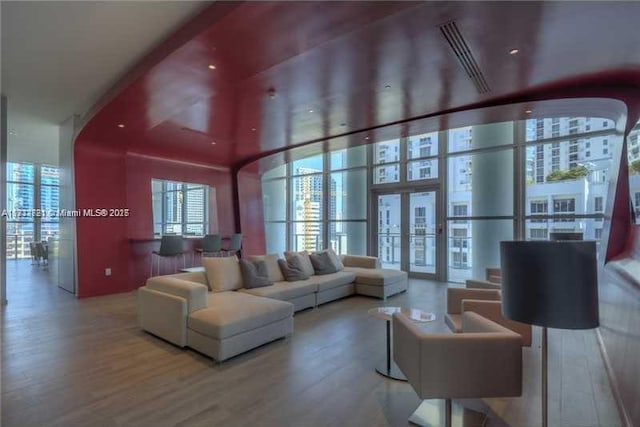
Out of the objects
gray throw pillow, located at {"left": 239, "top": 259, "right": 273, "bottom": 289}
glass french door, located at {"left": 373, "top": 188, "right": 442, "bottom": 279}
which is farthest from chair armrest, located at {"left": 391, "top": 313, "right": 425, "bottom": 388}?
glass french door, located at {"left": 373, "top": 188, "right": 442, "bottom": 279}

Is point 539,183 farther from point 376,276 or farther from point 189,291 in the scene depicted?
point 189,291

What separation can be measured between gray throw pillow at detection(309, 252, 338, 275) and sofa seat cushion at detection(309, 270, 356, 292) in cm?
9

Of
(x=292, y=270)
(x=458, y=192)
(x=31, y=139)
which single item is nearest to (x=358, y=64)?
(x=292, y=270)

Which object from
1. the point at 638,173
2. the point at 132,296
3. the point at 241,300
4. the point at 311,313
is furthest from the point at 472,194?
the point at 132,296

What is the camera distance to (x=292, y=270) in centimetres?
507

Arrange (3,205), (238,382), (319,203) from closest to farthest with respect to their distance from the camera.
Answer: (238,382) → (3,205) → (319,203)

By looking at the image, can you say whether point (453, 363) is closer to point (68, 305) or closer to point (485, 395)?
point (485, 395)

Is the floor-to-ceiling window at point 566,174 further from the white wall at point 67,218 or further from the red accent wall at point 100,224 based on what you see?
the white wall at point 67,218

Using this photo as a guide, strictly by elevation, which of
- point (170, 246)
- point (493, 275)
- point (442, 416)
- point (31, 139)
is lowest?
point (442, 416)

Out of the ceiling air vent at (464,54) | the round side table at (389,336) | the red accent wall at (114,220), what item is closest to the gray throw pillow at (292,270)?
the round side table at (389,336)

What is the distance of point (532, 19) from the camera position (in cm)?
263

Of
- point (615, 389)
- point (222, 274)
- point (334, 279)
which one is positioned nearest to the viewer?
point (615, 389)

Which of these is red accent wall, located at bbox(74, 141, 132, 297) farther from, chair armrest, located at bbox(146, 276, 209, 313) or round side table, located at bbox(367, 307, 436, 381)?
round side table, located at bbox(367, 307, 436, 381)

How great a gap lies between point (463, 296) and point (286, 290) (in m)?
2.20
